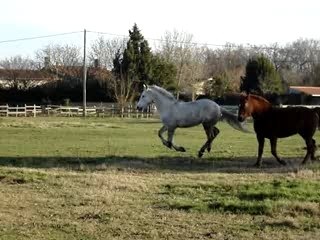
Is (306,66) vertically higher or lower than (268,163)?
higher

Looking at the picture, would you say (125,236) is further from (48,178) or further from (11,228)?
(48,178)

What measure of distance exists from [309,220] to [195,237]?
6.99 feet

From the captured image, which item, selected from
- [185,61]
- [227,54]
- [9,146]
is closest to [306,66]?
[227,54]

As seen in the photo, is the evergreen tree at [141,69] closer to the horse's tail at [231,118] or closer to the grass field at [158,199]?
the horse's tail at [231,118]

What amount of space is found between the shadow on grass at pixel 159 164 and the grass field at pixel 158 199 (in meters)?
0.03

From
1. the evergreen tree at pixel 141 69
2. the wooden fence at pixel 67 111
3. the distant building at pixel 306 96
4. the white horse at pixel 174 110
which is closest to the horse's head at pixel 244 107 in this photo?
the white horse at pixel 174 110

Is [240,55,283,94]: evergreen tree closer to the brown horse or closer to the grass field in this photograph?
the brown horse

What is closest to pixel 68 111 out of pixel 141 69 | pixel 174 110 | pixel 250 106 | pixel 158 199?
pixel 141 69

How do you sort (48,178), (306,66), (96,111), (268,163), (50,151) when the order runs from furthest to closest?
(306,66) → (96,111) → (50,151) → (268,163) → (48,178)

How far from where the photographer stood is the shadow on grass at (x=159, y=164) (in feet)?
55.8

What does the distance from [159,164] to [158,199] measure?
688cm

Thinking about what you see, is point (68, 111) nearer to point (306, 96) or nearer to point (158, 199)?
point (306, 96)

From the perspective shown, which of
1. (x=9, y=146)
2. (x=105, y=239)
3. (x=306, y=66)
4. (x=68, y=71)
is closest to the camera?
(x=105, y=239)

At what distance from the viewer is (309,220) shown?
9.41 m
